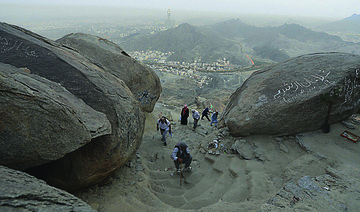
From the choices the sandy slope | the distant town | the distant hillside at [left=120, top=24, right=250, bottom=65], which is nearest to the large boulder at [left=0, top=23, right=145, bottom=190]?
the sandy slope

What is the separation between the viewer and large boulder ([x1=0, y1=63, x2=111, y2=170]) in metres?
3.43

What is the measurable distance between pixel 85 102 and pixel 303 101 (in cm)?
690

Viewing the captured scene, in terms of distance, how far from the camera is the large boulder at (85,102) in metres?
4.69

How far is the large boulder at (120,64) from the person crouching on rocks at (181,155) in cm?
500

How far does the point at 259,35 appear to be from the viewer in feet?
362

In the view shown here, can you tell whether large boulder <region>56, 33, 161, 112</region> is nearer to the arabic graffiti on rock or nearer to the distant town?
the arabic graffiti on rock

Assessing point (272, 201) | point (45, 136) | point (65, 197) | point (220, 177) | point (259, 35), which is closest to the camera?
point (65, 197)

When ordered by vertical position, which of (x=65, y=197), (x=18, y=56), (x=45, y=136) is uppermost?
(x=18, y=56)

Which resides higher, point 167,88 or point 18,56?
point 18,56

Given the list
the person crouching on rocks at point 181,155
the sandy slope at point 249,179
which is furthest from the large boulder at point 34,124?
the person crouching on rocks at point 181,155

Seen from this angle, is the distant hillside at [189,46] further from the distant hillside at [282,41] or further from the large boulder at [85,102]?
the large boulder at [85,102]

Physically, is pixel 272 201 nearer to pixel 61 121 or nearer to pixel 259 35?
pixel 61 121

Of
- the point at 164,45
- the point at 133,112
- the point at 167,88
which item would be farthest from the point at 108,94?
the point at 164,45

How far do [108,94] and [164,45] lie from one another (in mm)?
76201
